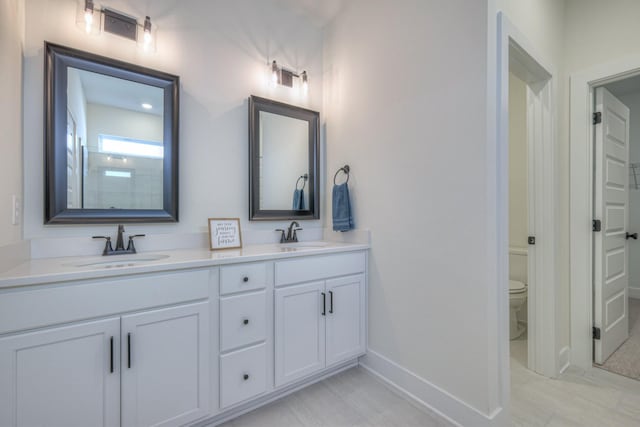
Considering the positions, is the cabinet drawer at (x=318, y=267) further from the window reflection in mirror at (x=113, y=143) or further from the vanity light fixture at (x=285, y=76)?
the vanity light fixture at (x=285, y=76)

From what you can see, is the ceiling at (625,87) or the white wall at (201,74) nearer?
the white wall at (201,74)

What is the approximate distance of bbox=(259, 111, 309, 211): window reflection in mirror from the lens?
2.18 metres

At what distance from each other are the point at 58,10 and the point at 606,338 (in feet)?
13.4

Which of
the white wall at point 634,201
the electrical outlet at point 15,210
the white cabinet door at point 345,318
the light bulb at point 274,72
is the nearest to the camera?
the electrical outlet at point 15,210

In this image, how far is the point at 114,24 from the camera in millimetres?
1650

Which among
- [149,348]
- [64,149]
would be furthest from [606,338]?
[64,149]

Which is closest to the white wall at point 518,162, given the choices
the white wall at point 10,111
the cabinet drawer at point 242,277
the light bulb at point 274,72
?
the light bulb at point 274,72

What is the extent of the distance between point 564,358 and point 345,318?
1.63 metres

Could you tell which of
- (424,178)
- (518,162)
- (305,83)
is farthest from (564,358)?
(305,83)

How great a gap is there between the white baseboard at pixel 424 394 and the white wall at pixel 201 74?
3.93 ft

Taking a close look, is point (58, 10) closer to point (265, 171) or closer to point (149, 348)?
point (265, 171)

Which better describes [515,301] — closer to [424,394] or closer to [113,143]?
[424,394]

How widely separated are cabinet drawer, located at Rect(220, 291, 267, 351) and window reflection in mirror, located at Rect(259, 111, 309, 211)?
2.69ft

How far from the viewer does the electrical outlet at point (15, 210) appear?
129 centimetres
